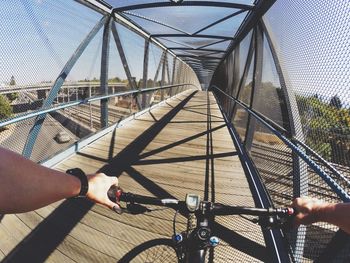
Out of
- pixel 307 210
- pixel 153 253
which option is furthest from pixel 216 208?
pixel 153 253

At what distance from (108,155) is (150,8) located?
3.55 metres

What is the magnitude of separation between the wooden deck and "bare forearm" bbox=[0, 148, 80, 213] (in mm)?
1695

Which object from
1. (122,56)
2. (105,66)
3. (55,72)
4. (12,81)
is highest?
(122,56)

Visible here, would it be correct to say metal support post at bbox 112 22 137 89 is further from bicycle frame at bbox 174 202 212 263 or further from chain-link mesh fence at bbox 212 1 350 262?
bicycle frame at bbox 174 202 212 263

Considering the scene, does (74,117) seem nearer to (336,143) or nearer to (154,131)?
(154,131)

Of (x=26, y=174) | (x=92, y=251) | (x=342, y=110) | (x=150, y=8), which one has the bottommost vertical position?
(x=92, y=251)

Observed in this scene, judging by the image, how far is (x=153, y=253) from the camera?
8.07 feet

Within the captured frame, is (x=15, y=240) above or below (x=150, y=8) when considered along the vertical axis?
below

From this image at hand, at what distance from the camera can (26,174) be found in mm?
847

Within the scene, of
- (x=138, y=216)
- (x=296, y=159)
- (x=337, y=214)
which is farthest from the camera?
(x=138, y=216)

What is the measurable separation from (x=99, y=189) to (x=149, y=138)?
5218mm

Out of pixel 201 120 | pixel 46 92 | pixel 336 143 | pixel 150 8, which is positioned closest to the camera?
pixel 336 143

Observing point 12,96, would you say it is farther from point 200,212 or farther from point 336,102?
point 336,102

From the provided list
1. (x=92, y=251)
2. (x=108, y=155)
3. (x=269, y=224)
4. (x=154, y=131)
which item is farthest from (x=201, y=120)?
(x=269, y=224)
